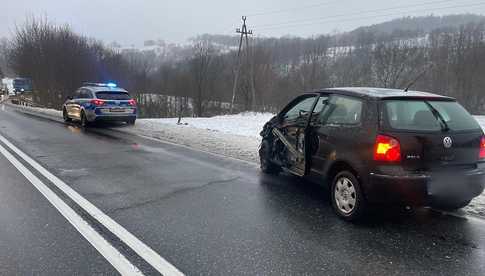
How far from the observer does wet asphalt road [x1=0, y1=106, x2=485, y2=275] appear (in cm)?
358

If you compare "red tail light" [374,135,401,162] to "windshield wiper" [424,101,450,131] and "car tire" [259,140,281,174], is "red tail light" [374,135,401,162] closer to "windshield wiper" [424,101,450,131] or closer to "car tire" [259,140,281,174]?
"windshield wiper" [424,101,450,131]

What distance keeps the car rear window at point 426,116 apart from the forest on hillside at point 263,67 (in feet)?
103

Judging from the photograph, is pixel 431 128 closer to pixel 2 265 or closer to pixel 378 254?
pixel 378 254

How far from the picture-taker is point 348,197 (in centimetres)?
480

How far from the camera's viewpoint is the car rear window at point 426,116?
14.6ft

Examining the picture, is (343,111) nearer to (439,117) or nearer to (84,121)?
(439,117)

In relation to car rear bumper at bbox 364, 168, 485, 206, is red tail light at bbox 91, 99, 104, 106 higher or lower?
higher

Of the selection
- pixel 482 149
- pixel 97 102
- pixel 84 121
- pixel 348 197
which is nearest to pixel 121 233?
pixel 348 197

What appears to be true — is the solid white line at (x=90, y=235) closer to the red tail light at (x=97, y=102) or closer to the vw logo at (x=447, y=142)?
the vw logo at (x=447, y=142)

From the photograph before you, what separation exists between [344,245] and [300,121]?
7.52ft

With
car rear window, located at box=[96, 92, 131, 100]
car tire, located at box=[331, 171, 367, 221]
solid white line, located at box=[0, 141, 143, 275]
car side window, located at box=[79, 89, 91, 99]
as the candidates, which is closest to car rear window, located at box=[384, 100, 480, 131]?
car tire, located at box=[331, 171, 367, 221]

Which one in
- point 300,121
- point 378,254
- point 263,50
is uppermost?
point 263,50

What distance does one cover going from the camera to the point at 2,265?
352 centimetres

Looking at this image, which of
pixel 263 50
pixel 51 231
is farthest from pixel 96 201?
pixel 263 50
